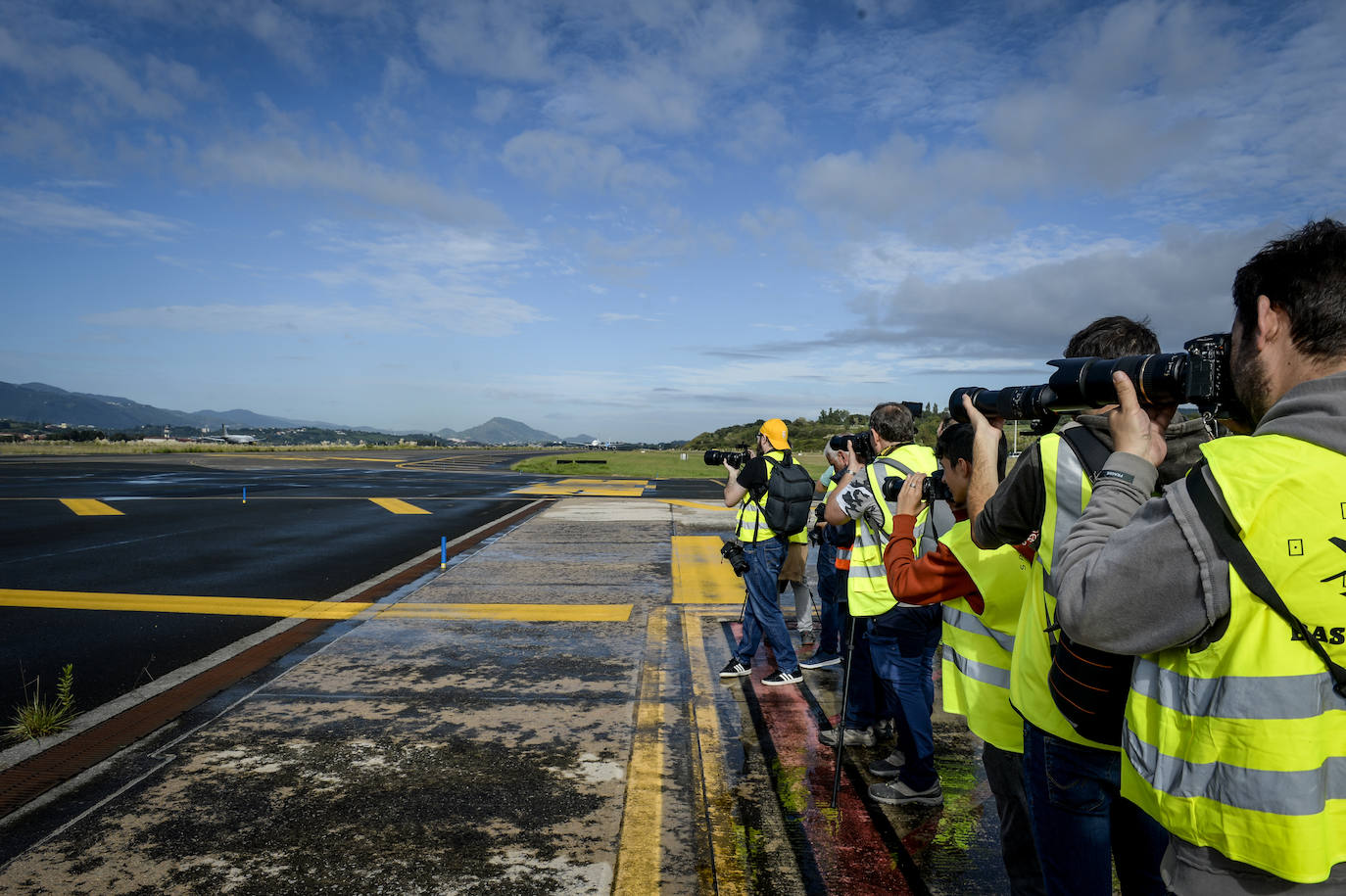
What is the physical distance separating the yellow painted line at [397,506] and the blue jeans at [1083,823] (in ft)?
51.1

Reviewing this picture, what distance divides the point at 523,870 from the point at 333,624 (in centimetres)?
451

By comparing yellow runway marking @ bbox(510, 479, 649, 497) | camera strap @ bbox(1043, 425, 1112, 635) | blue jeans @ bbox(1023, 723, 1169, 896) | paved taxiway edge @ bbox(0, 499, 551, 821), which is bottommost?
paved taxiway edge @ bbox(0, 499, 551, 821)

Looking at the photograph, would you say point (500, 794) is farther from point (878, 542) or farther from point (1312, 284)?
point (1312, 284)

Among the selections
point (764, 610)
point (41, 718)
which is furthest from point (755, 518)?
point (41, 718)

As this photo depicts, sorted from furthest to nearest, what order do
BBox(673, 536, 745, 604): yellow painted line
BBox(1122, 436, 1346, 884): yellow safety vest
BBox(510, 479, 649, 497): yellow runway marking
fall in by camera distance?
BBox(510, 479, 649, 497): yellow runway marking, BBox(673, 536, 745, 604): yellow painted line, BBox(1122, 436, 1346, 884): yellow safety vest

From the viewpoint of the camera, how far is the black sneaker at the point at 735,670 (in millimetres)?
5328

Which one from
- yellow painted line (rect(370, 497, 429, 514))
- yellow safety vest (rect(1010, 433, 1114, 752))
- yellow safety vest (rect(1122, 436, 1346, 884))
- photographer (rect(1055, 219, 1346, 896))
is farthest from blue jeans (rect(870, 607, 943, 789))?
yellow painted line (rect(370, 497, 429, 514))

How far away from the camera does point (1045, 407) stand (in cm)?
199

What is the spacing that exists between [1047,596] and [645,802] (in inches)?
89.4

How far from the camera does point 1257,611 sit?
1318 mm

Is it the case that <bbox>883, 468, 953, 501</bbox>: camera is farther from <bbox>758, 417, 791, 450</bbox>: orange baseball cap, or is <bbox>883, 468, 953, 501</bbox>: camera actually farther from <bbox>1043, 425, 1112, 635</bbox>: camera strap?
<bbox>758, 417, 791, 450</bbox>: orange baseball cap

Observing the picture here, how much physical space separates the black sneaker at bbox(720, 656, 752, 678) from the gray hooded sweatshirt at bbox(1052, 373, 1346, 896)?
3.89 meters

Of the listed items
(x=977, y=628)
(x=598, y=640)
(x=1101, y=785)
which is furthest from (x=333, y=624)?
(x=1101, y=785)

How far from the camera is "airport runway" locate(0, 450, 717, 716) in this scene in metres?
6.06
